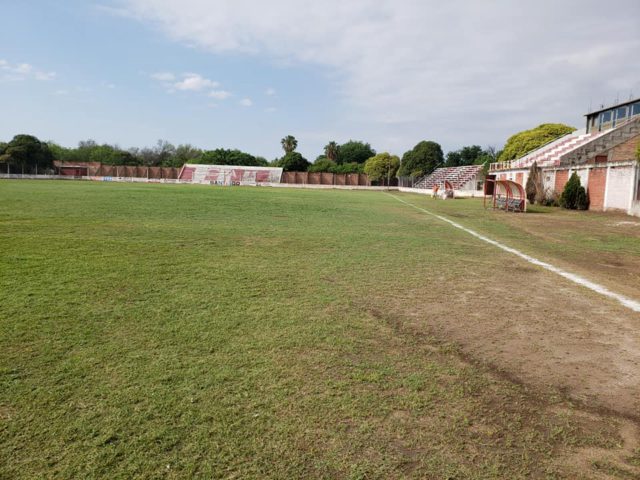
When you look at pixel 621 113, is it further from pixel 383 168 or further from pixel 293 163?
pixel 293 163

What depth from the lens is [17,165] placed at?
261ft

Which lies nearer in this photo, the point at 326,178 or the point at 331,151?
the point at 326,178

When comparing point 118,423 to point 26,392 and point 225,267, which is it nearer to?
point 26,392

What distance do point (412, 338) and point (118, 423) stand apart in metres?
2.61

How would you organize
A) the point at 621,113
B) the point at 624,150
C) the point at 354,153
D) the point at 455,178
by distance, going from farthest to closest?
the point at 354,153 → the point at 455,178 → the point at 621,113 → the point at 624,150

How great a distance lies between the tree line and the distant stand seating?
2.82 m

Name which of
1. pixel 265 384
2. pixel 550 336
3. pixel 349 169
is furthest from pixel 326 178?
pixel 265 384

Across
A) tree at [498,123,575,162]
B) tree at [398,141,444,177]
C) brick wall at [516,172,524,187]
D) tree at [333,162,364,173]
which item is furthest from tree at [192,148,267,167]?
brick wall at [516,172,524,187]

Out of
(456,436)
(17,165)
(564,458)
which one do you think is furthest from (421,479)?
(17,165)

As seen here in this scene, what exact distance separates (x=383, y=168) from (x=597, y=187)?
212 feet

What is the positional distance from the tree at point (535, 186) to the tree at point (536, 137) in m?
31.0

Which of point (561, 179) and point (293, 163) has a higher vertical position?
point (293, 163)

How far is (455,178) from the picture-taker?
63.9 meters

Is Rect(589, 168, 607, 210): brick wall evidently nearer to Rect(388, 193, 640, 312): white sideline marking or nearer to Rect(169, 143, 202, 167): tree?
Rect(388, 193, 640, 312): white sideline marking
